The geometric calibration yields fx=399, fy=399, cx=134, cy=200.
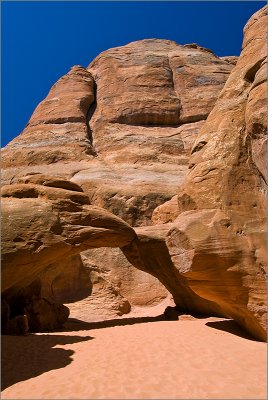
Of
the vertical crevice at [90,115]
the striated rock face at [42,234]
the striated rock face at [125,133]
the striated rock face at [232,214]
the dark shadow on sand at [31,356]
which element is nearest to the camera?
the dark shadow on sand at [31,356]

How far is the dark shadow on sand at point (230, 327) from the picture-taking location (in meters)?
12.1

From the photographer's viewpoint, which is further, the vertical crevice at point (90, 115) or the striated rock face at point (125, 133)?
the vertical crevice at point (90, 115)

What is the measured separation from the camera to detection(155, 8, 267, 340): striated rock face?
11.2 m

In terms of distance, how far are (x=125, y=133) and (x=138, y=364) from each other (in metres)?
23.4

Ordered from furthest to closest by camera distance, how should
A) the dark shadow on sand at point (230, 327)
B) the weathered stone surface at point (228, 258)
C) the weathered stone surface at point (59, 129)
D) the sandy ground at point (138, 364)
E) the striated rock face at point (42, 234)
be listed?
1. the weathered stone surface at point (59, 129)
2. the dark shadow on sand at point (230, 327)
3. the striated rock face at point (42, 234)
4. the weathered stone surface at point (228, 258)
5. the sandy ground at point (138, 364)

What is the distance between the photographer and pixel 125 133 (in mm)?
30953

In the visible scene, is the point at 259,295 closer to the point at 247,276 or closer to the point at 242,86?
the point at 247,276

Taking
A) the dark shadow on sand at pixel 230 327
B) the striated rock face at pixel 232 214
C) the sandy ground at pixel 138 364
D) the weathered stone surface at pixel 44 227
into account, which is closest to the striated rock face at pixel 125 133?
the dark shadow on sand at pixel 230 327

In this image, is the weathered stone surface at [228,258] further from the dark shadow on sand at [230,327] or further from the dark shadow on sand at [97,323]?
the dark shadow on sand at [97,323]

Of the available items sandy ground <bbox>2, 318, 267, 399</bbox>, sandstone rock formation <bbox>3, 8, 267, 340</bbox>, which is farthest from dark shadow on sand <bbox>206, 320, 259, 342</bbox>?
sandstone rock formation <bbox>3, 8, 267, 340</bbox>

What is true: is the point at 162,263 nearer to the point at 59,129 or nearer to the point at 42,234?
the point at 42,234

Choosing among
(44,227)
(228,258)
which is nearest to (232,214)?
(228,258)

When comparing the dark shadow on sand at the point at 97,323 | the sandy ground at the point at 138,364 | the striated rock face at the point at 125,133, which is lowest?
the dark shadow on sand at the point at 97,323

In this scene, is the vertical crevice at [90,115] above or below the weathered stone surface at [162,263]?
above
